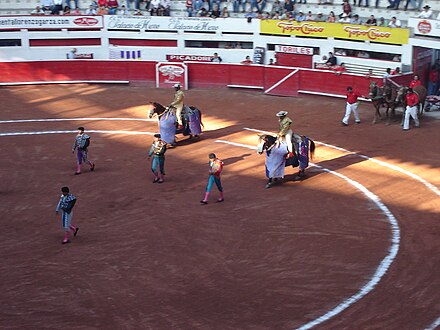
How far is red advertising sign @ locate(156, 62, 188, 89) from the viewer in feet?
123

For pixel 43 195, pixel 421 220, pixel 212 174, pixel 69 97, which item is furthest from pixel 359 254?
pixel 69 97

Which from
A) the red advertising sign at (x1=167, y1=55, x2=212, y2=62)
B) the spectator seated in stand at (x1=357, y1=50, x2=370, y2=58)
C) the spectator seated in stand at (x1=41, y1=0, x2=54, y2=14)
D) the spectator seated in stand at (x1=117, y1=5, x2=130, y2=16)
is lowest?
the red advertising sign at (x1=167, y1=55, x2=212, y2=62)

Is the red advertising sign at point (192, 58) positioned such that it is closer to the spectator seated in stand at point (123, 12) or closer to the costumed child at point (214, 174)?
the spectator seated in stand at point (123, 12)

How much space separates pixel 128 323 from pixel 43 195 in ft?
27.7

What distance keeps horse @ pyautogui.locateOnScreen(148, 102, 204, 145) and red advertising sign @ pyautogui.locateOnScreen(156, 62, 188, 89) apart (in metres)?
9.80

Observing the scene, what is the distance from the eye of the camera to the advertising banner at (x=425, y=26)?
1288 inches


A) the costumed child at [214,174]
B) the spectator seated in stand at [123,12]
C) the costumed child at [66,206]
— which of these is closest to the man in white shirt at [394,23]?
the spectator seated in stand at [123,12]

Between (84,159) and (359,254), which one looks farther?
(84,159)

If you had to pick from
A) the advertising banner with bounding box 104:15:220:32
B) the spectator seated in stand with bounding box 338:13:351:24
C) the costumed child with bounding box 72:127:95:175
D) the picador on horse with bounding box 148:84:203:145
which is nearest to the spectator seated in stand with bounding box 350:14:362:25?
the spectator seated in stand with bounding box 338:13:351:24

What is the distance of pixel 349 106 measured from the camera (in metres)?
29.6

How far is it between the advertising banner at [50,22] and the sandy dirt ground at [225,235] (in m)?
10.9

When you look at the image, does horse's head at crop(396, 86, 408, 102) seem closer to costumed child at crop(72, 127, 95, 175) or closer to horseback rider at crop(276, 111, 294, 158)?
horseback rider at crop(276, 111, 294, 158)

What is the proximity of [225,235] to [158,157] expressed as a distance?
4.50 meters

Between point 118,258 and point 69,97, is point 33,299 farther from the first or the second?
point 69,97
